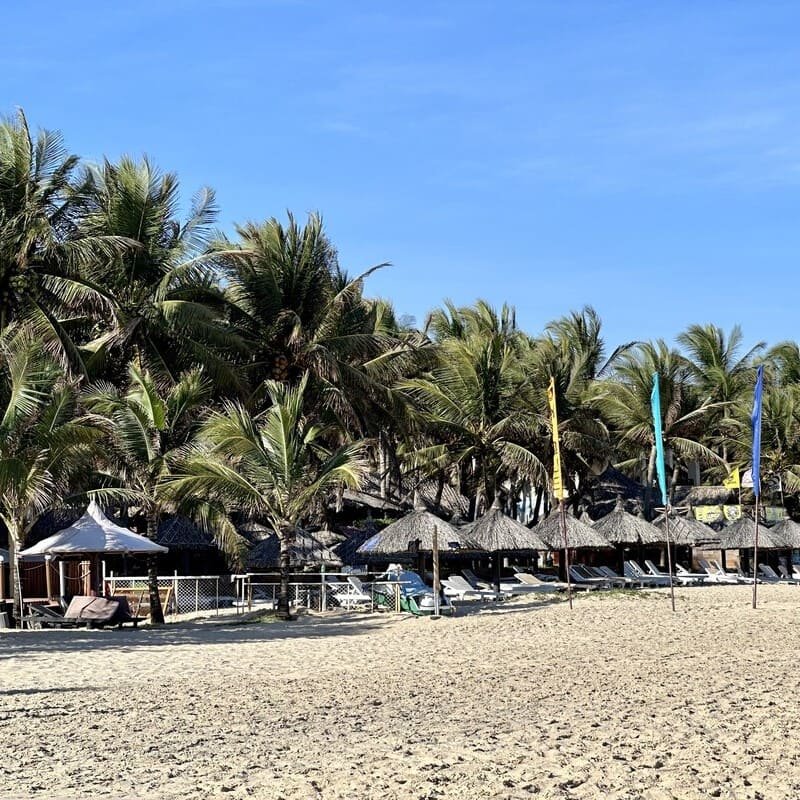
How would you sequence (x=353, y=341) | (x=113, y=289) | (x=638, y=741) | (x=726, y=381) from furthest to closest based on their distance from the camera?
(x=726, y=381) → (x=353, y=341) → (x=113, y=289) → (x=638, y=741)

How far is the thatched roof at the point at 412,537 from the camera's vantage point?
25250 mm

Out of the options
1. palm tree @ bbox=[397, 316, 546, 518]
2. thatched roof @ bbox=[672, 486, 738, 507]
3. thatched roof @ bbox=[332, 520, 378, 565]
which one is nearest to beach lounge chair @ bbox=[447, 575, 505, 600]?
thatched roof @ bbox=[332, 520, 378, 565]

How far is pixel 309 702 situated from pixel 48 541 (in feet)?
36.2

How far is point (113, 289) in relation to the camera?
87.1 ft


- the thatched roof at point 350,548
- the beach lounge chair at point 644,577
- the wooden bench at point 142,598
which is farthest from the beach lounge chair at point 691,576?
the wooden bench at point 142,598

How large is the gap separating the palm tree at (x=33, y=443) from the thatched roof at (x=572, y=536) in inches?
530

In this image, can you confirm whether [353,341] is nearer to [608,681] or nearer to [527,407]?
[527,407]

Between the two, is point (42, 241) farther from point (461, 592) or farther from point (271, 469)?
point (461, 592)

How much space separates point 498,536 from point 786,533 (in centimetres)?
1380

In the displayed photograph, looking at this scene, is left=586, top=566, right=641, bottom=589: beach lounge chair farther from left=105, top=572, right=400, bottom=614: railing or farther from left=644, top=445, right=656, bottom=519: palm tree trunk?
left=105, top=572, right=400, bottom=614: railing

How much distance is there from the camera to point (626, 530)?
106ft

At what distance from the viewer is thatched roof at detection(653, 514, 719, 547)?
33.9 m

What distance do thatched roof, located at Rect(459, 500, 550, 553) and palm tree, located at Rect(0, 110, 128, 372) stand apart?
1010cm

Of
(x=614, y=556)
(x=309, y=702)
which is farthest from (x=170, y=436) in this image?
(x=614, y=556)
